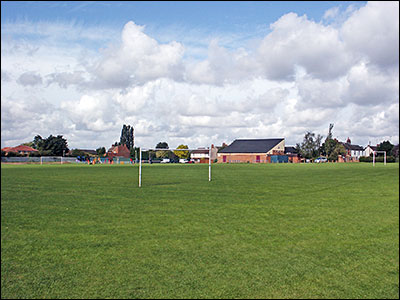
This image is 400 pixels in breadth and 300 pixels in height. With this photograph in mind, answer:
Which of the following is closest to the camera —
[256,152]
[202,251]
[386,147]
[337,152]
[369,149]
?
[386,147]

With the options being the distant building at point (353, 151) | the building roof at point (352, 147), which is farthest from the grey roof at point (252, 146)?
the building roof at point (352, 147)

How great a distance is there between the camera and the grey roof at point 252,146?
60.1 meters

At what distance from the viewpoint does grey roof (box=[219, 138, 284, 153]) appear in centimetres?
6009

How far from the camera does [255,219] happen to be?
7.22 metres

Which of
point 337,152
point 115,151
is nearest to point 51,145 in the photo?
point 115,151

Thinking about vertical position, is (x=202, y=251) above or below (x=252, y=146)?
below

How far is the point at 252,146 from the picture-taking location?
209 ft

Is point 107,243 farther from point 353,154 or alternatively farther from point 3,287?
point 353,154

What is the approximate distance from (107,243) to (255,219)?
3.16m

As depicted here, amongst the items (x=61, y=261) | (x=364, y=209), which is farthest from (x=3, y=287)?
(x=364, y=209)

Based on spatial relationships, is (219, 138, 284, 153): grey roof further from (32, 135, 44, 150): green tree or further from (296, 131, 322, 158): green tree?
(32, 135, 44, 150): green tree

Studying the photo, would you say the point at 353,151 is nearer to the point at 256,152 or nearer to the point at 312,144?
the point at 312,144

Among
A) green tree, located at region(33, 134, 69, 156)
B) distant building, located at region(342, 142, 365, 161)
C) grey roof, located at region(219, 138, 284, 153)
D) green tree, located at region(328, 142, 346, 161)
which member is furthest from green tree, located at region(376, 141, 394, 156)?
grey roof, located at region(219, 138, 284, 153)

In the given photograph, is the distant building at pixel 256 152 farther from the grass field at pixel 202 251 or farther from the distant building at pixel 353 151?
the distant building at pixel 353 151
